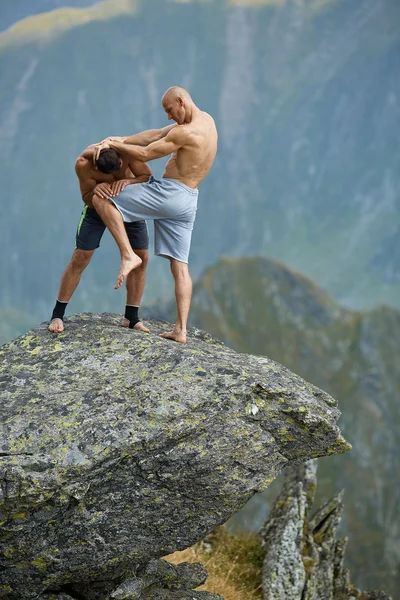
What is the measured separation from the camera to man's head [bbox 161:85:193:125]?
8102 mm

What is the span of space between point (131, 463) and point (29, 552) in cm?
140

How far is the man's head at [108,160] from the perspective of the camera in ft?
26.6

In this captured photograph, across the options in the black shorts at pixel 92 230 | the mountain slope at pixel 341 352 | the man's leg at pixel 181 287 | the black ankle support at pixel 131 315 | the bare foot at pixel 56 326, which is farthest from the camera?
the mountain slope at pixel 341 352

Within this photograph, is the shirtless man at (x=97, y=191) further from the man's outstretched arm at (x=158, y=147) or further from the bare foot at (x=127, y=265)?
the bare foot at (x=127, y=265)

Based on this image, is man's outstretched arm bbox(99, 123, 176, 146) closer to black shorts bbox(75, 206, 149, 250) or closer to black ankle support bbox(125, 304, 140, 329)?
black shorts bbox(75, 206, 149, 250)

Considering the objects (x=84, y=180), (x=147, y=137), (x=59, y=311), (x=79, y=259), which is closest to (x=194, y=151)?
(x=147, y=137)

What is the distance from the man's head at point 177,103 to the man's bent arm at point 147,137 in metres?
0.21

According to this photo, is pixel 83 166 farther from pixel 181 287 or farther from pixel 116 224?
pixel 181 287

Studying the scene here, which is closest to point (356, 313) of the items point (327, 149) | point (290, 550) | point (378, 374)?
point (378, 374)

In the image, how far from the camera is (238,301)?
83.6m

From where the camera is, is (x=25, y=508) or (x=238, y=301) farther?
(x=238, y=301)

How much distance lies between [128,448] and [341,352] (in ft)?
241

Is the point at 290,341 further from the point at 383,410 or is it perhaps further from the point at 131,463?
the point at 131,463

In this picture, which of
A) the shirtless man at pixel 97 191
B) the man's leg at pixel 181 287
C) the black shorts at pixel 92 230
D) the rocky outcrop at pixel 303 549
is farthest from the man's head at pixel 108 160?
the rocky outcrop at pixel 303 549
